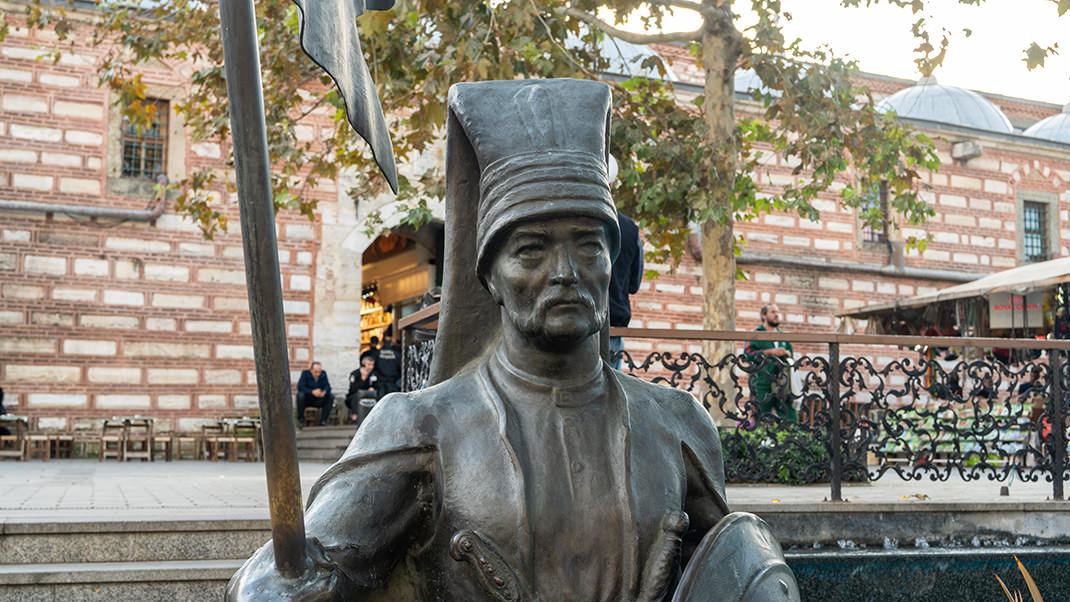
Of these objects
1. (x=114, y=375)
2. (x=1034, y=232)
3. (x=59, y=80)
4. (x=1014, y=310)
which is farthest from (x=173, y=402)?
(x=1034, y=232)

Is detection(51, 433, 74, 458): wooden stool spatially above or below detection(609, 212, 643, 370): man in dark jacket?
below

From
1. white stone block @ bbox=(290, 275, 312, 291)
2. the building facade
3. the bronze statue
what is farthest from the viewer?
white stone block @ bbox=(290, 275, 312, 291)

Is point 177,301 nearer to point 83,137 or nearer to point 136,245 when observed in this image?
point 136,245

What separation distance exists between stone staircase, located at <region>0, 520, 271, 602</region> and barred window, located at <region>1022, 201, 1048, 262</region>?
74.0ft

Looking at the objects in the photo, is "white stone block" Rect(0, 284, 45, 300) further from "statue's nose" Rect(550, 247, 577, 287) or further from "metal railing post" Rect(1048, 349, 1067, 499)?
"statue's nose" Rect(550, 247, 577, 287)

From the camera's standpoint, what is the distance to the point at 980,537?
7078mm

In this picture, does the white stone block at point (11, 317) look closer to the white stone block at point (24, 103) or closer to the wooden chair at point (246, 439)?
the white stone block at point (24, 103)

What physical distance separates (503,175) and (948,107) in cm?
2655

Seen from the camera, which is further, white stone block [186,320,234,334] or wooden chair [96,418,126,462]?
white stone block [186,320,234,334]

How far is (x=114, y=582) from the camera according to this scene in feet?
16.0

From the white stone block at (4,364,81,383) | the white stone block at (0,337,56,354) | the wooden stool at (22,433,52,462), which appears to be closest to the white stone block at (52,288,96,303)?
the white stone block at (0,337,56,354)

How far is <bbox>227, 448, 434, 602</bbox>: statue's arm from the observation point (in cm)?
159

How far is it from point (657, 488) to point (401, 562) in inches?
17.8

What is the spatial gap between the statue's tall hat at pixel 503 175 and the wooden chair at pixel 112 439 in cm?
1418
